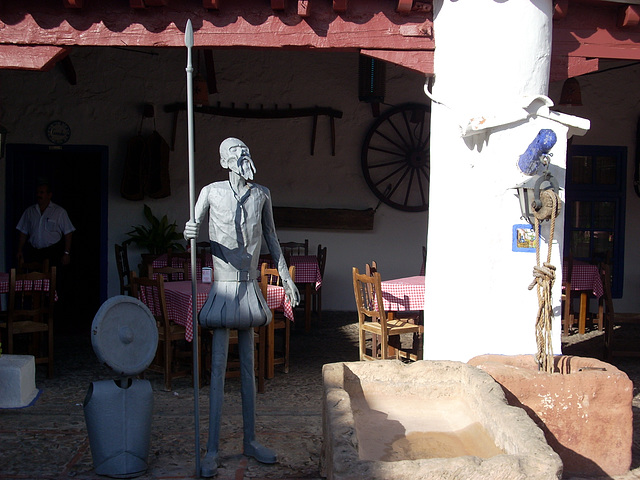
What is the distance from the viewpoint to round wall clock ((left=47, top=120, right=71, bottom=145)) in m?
8.21

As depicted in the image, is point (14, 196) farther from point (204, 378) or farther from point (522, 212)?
point (522, 212)

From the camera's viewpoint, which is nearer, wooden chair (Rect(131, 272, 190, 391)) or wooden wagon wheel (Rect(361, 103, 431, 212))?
wooden chair (Rect(131, 272, 190, 391))

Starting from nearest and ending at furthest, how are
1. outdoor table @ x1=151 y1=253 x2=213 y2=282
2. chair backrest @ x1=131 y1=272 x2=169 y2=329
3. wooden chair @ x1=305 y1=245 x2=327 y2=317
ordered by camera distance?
chair backrest @ x1=131 y1=272 x2=169 y2=329 < outdoor table @ x1=151 y1=253 x2=213 y2=282 < wooden chair @ x1=305 y1=245 x2=327 y2=317

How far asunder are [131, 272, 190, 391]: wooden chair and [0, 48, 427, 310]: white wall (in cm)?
302

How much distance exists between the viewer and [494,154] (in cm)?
442

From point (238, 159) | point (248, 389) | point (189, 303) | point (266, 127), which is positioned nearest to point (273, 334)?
point (189, 303)

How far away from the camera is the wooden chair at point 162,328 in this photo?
5188 millimetres

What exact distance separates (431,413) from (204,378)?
242cm

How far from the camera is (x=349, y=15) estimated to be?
15.7 feet

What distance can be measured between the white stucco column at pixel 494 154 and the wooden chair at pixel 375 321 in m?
0.88

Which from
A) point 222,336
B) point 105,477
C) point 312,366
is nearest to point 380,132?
point 312,366

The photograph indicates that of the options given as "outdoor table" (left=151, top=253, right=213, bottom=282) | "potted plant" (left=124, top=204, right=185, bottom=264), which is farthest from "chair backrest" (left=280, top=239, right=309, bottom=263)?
"potted plant" (left=124, top=204, right=185, bottom=264)

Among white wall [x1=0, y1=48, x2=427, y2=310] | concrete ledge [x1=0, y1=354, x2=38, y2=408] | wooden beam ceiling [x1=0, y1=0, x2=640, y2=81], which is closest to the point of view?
concrete ledge [x1=0, y1=354, x2=38, y2=408]

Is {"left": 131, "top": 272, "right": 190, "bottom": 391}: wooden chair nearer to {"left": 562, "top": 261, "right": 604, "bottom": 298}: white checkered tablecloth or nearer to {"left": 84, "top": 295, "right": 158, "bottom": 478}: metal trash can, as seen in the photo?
{"left": 84, "top": 295, "right": 158, "bottom": 478}: metal trash can
